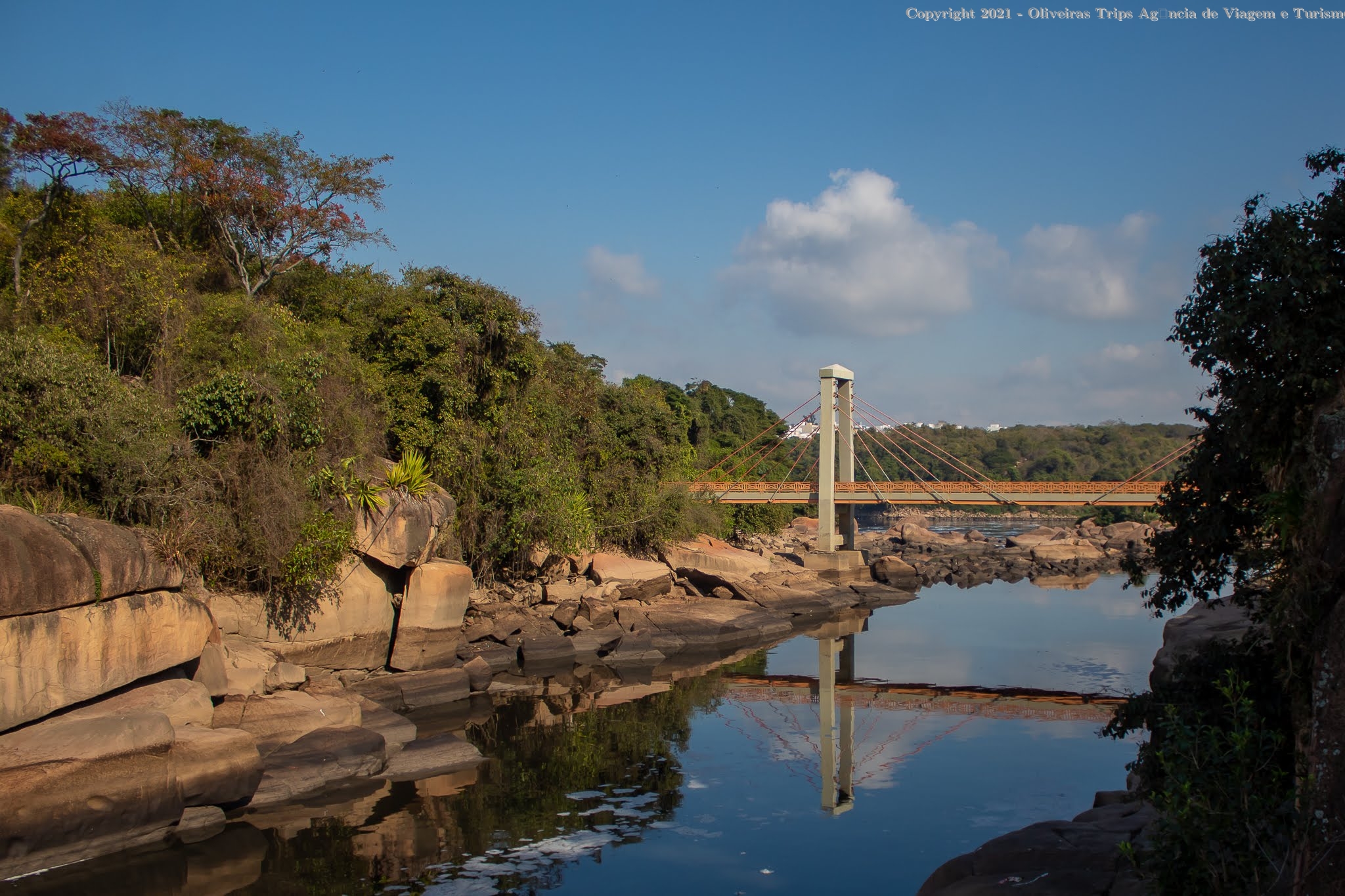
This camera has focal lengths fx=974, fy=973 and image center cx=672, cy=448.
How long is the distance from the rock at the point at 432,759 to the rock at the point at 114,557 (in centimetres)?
324

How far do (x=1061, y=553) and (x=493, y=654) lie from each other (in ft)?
95.3

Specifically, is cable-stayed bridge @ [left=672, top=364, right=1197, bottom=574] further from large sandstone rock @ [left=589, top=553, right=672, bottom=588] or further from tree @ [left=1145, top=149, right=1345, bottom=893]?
tree @ [left=1145, top=149, right=1345, bottom=893]

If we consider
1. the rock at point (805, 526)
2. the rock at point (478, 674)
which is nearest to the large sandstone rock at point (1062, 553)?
the rock at point (805, 526)

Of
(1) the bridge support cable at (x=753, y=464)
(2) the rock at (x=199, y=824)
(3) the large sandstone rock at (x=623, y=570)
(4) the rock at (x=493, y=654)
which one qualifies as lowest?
(2) the rock at (x=199, y=824)

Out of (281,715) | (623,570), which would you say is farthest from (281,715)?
(623,570)

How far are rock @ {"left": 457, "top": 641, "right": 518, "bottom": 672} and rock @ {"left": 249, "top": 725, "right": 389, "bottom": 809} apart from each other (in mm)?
5535

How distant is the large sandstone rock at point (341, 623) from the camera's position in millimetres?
13141

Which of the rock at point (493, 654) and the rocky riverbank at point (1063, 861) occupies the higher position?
the rocky riverbank at point (1063, 861)

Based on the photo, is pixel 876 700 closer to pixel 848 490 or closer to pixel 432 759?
pixel 432 759

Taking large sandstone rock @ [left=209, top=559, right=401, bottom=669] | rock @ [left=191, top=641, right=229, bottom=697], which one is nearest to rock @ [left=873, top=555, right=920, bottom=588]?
large sandstone rock @ [left=209, top=559, right=401, bottom=669]

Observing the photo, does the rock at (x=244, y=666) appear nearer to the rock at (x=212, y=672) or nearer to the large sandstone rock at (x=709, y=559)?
the rock at (x=212, y=672)

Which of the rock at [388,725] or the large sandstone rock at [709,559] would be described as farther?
the large sandstone rock at [709,559]

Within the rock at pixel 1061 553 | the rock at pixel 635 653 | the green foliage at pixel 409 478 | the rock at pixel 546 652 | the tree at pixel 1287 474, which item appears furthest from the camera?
the rock at pixel 1061 553

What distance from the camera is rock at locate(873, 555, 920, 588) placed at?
107 ft
